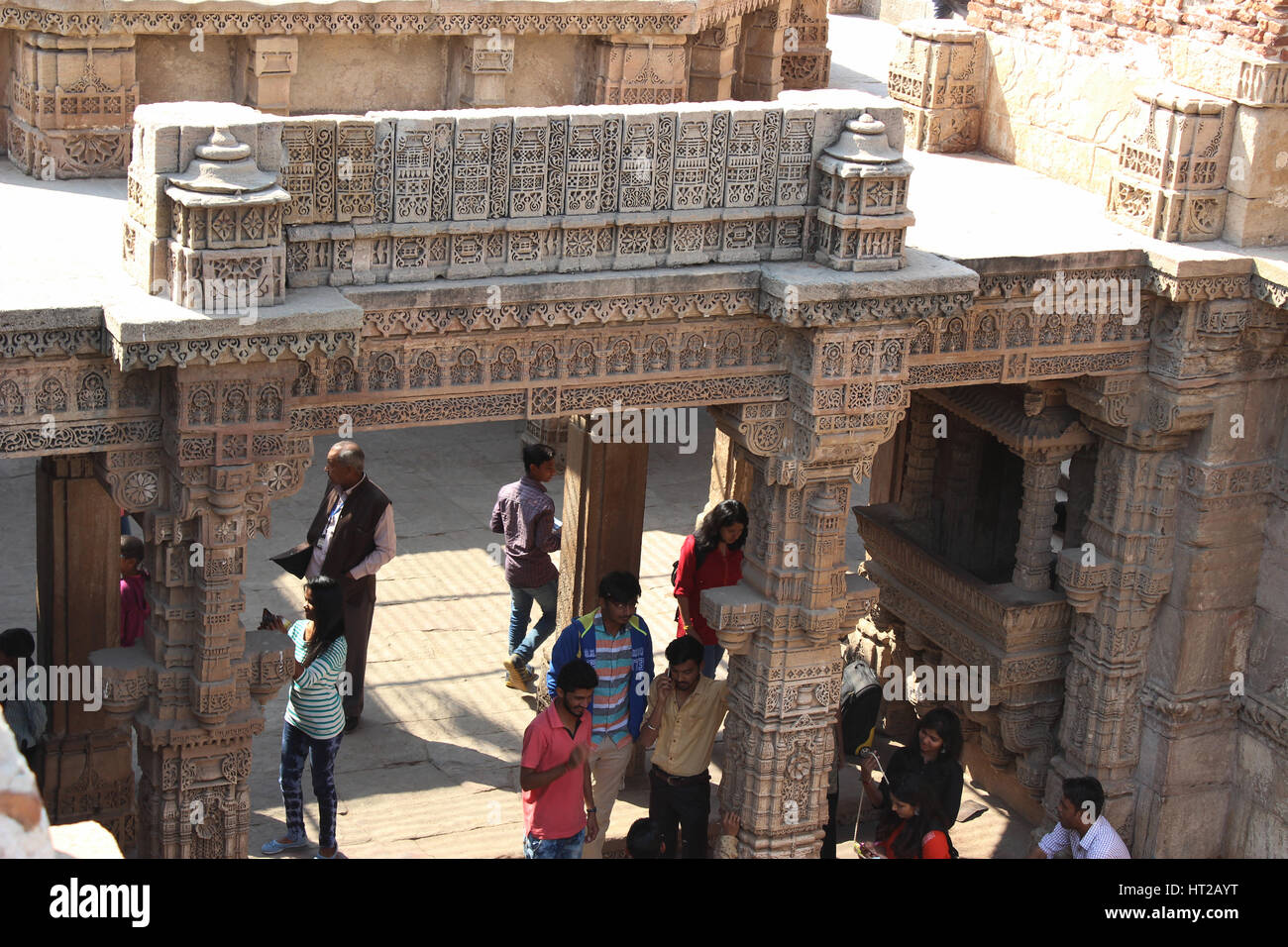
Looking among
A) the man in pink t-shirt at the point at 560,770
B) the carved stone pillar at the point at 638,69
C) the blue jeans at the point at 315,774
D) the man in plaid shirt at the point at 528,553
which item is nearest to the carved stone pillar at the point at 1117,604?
the man in plaid shirt at the point at 528,553

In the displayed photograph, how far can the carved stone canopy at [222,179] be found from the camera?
7.02 meters

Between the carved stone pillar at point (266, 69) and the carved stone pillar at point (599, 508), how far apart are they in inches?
89.6

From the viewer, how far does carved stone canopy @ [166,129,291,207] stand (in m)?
7.02

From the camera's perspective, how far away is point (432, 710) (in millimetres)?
11055

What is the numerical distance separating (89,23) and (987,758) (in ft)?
20.6

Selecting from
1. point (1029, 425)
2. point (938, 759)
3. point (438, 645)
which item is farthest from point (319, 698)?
point (1029, 425)

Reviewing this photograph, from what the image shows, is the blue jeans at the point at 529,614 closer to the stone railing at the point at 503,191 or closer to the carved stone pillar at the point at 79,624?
the carved stone pillar at the point at 79,624

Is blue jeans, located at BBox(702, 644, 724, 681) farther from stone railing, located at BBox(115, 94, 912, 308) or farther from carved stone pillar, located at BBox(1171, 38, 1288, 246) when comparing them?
carved stone pillar, located at BBox(1171, 38, 1288, 246)

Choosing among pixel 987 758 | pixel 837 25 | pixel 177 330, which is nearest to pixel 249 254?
pixel 177 330

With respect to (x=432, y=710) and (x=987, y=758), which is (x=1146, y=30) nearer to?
(x=987, y=758)

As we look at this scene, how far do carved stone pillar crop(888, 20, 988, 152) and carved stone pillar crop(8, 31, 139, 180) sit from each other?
4.63 m

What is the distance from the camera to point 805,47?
15195 mm

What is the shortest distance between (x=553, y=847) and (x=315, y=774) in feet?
4.19

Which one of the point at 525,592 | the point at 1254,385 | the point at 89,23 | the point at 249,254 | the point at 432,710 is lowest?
the point at 432,710
